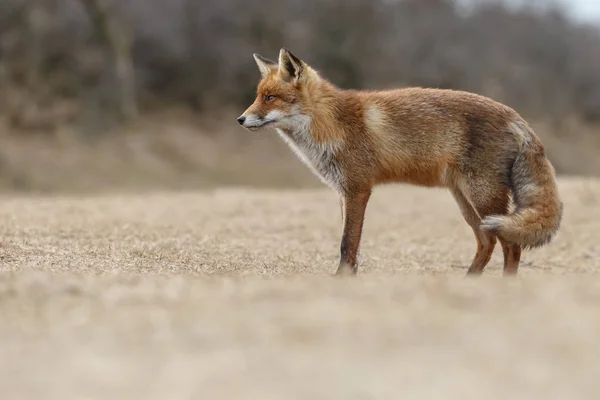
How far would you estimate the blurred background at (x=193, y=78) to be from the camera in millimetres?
28562

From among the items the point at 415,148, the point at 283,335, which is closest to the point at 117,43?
the point at 415,148

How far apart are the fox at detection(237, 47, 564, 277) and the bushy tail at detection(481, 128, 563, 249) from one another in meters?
0.01

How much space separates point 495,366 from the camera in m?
3.73

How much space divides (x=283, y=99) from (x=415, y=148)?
1443 millimetres

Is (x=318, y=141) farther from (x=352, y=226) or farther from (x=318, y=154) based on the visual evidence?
(x=352, y=226)

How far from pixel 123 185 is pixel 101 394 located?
938 inches

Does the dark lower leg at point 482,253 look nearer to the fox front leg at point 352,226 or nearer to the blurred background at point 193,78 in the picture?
the fox front leg at point 352,226

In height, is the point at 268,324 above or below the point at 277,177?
above

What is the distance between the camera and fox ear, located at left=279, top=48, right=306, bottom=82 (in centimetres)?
820

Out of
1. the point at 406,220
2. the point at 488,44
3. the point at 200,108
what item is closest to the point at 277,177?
the point at 200,108

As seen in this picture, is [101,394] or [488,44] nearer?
[101,394]

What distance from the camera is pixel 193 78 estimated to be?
35.2 meters

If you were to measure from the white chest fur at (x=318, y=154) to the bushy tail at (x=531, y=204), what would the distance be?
1.53m

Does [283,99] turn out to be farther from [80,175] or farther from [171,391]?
[80,175]
